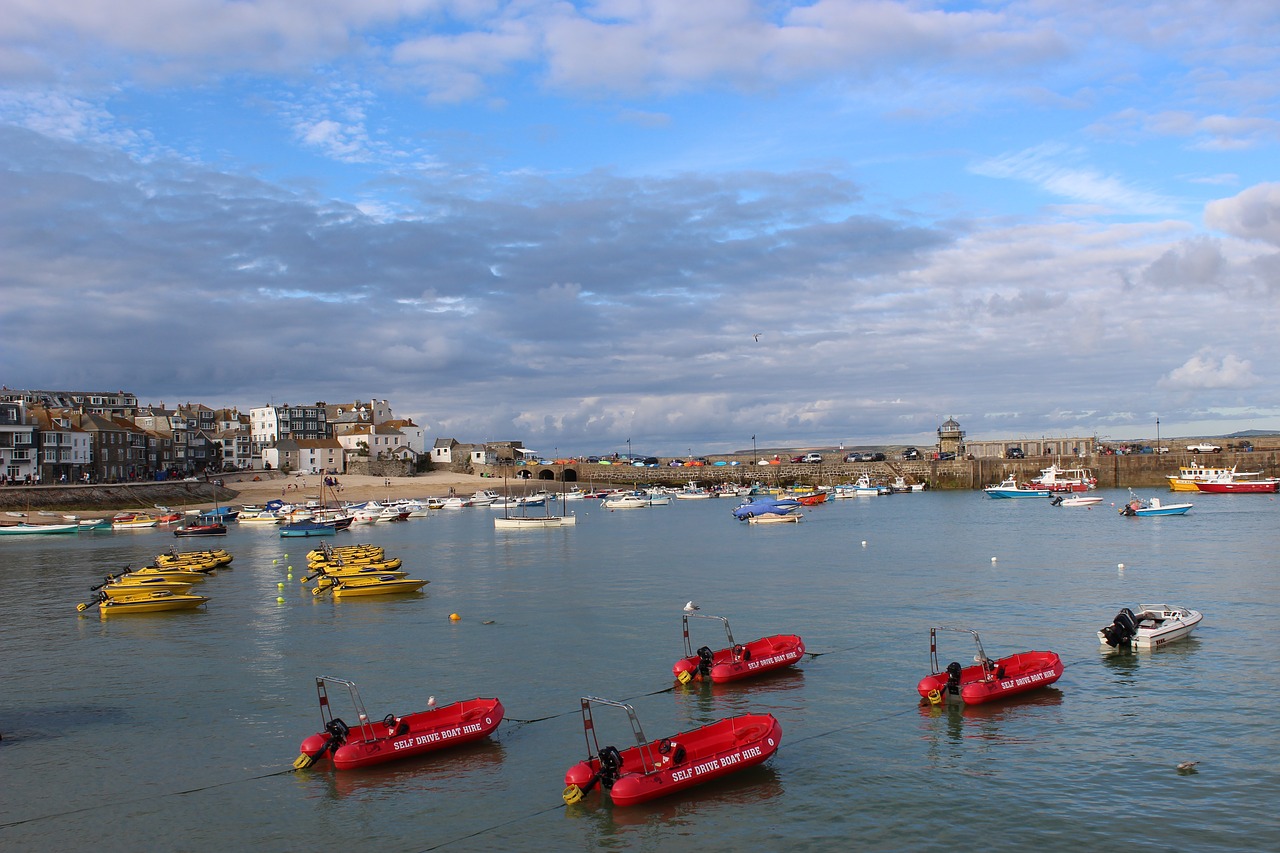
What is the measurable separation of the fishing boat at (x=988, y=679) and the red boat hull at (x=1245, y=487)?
11391 cm

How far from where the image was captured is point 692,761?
65.3ft

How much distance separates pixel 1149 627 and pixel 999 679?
9094 mm

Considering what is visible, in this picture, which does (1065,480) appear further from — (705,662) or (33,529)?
(33,529)

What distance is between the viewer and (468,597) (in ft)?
156

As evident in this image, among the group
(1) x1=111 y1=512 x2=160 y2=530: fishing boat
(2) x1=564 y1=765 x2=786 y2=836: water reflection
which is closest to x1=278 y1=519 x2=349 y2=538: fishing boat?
(1) x1=111 y1=512 x2=160 y2=530: fishing boat

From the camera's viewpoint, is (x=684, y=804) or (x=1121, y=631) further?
(x=1121, y=631)

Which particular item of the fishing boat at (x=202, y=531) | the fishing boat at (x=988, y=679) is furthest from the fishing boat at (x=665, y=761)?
the fishing boat at (x=202, y=531)

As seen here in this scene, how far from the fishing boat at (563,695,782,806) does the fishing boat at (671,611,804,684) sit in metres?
6.65

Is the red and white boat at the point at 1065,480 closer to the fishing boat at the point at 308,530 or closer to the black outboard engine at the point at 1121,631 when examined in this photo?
the fishing boat at the point at 308,530

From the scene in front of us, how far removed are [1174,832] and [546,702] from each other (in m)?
15.3

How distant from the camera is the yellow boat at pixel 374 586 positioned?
48.4 metres

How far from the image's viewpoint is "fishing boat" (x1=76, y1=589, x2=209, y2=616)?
144ft

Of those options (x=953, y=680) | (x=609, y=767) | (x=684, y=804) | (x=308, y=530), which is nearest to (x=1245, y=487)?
(x=308, y=530)

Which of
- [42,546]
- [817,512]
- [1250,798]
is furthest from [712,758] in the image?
[817,512]
